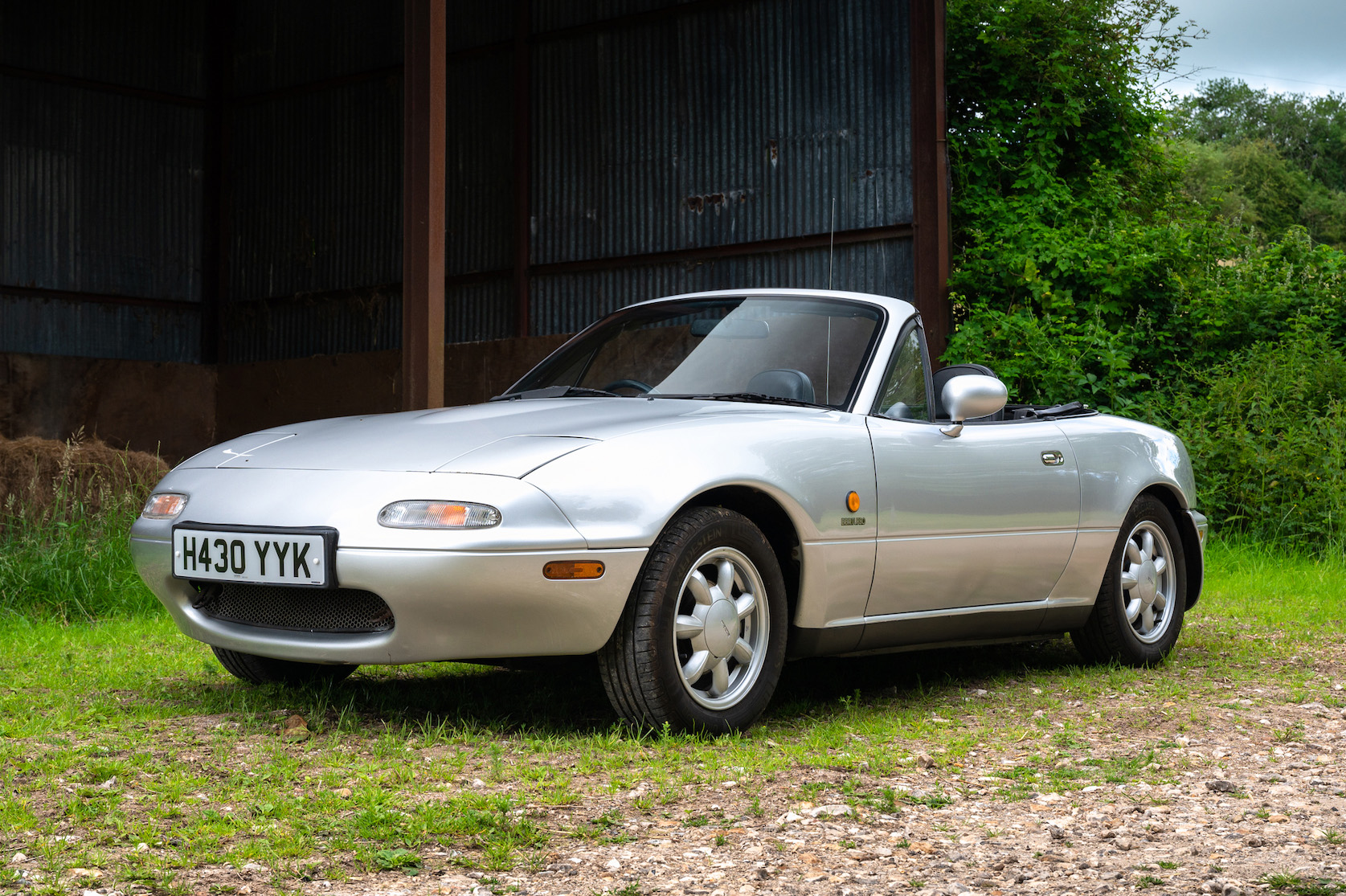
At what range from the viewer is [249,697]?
426cm

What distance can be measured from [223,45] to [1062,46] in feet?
36.0

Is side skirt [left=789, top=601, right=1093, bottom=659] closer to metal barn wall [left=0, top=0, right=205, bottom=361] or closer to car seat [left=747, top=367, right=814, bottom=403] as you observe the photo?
car seat [left=747, top=367, right=814, bottom=403]

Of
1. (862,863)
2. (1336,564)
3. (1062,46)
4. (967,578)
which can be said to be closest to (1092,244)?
(1062,46)

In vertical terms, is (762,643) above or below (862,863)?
above

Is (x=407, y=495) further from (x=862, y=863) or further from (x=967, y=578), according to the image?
(x=967, y=578)

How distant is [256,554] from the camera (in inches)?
140

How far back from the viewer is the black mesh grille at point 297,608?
355 cm

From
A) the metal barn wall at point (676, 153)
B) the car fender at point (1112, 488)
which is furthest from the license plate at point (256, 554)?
the metal barn wall at point (676, 153)

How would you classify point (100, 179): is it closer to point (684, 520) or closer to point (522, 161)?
point (522, 161)

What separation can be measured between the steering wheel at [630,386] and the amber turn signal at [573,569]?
114 cm

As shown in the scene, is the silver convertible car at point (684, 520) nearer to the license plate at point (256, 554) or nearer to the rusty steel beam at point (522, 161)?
the license plate at point (256, 554)

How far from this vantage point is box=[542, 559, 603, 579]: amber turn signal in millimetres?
3406

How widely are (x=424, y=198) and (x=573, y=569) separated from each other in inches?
259

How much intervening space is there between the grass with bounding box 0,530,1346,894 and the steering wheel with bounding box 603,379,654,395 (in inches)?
40.2
